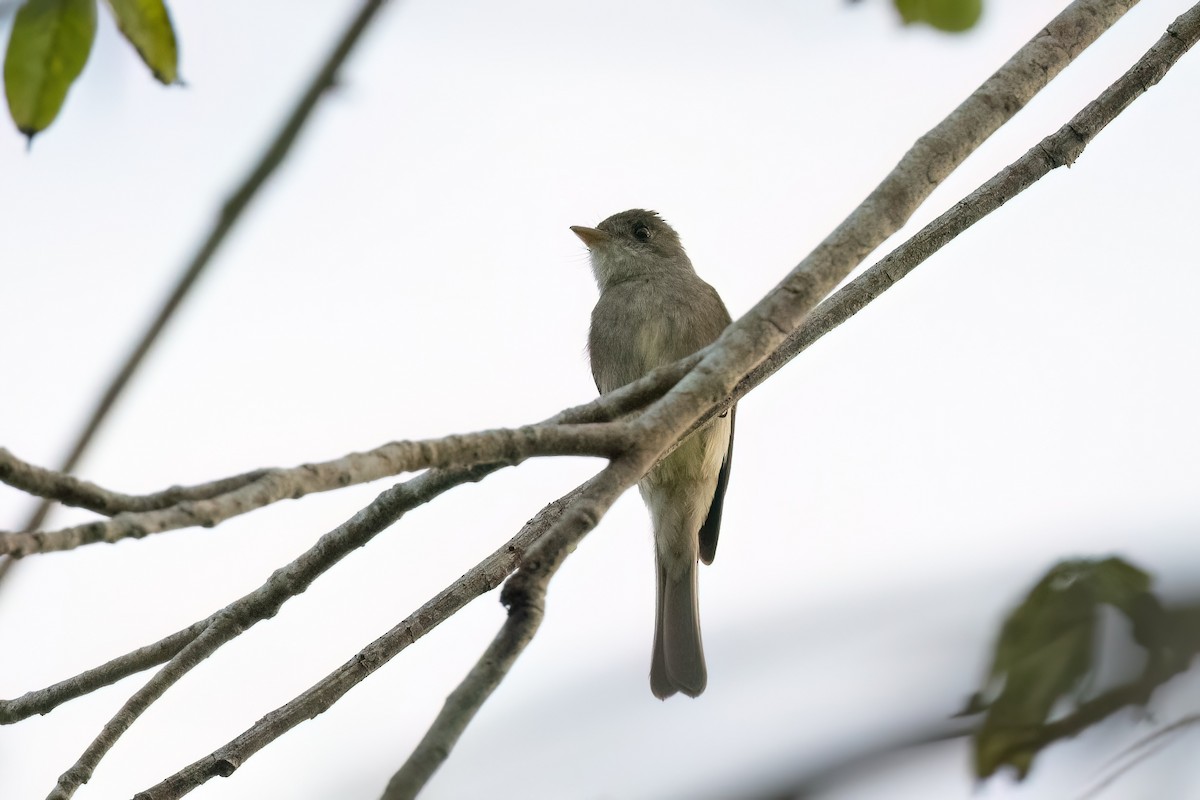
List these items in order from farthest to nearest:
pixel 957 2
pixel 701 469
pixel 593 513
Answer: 1. pixel 701 469
2. pixel 957 2
3. pixel 593 513

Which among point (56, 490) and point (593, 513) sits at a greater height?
point (56, 490)

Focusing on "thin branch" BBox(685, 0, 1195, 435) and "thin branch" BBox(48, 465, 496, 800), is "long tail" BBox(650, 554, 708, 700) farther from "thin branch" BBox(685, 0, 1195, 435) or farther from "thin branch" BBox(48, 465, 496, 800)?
"thin branch" BBox(48, 465, 496, 800)

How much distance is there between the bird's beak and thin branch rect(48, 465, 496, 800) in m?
4.05

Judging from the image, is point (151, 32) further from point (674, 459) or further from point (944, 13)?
point (674, 459)

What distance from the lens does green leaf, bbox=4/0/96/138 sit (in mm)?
2293

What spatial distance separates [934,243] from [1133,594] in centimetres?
154

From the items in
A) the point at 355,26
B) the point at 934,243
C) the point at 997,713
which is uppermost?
the point at 355,26

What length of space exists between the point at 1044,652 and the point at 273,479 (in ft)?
3.63

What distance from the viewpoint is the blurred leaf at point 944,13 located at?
8.97ft

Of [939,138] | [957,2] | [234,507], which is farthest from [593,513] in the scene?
[957,2]

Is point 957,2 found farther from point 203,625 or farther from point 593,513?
point 203,625

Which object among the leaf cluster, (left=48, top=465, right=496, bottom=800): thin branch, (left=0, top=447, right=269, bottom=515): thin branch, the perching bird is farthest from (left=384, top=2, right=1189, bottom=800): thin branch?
the perching bird

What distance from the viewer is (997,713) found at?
5.66 feet

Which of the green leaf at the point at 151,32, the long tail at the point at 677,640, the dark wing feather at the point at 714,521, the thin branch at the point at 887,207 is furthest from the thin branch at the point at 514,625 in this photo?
the dark wing feather at the point at 714,521
